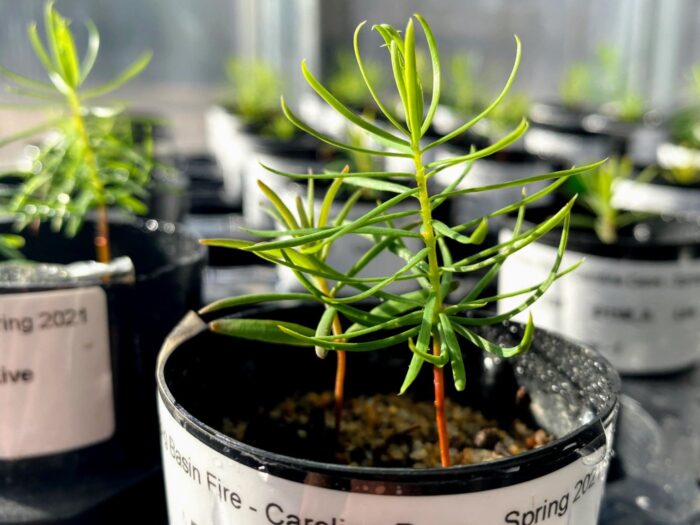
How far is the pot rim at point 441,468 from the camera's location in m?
0.25

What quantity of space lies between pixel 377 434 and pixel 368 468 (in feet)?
0.44

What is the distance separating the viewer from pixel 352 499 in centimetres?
25

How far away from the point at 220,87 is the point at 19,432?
74.8 inches

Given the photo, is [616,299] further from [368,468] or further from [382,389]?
[368,468]

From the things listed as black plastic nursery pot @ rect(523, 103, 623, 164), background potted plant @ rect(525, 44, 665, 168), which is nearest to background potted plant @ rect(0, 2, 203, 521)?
background potted plant @ rect(525, 44, 665, 168)

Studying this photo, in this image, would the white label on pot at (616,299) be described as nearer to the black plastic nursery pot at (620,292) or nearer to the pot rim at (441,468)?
the black plastic nursery pot at (620,292)

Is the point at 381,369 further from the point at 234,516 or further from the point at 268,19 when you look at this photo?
the point at 268,19

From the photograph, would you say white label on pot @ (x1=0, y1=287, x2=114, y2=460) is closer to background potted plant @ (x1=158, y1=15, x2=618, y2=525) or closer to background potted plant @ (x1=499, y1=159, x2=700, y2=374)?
background potted plant @ (x1=158, y1=15, x2=618, y2=525)

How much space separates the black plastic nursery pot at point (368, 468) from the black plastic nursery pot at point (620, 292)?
20 cm

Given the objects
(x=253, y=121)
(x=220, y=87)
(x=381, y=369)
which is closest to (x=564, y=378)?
(x=381, y=369)

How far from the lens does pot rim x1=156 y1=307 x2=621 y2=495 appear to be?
246 millimetres

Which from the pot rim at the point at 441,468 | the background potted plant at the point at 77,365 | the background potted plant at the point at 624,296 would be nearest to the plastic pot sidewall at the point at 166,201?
the background potted plant at the point at 77,365

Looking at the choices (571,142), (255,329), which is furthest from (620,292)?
(571,142)

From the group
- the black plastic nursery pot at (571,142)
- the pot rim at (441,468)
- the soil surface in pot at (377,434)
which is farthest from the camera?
the black plastic nursery pot at (571,142)
